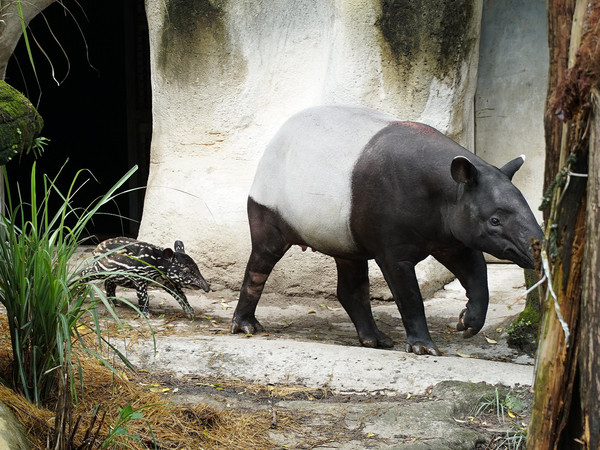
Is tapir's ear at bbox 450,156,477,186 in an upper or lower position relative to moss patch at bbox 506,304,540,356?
upper

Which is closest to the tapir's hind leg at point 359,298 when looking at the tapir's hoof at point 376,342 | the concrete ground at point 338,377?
the tapir's hoof at point 376,342

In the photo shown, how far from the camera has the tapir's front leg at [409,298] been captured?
531 centimetres

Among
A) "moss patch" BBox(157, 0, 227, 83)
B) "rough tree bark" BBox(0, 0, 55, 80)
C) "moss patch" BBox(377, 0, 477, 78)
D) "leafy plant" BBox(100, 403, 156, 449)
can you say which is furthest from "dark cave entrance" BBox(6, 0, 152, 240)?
"leafy plant" BBox(100, 403, 156, 449)

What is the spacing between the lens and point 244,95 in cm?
788

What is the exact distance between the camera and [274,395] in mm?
4617

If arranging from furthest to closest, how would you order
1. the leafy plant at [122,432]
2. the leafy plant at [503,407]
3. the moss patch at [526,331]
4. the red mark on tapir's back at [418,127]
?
the moss patch at [526,331] < the red mark on tapir's back at [418,127] < the leafy plant at [503,407] < the leafy plant at [122,432]

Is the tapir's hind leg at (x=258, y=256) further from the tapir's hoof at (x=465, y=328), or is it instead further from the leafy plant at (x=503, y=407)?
the leafy plant at (x=503, y=407)

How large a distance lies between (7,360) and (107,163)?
9394 millimetres

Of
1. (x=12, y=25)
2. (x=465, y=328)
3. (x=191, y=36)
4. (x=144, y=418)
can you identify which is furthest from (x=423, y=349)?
(x=12, y=25)

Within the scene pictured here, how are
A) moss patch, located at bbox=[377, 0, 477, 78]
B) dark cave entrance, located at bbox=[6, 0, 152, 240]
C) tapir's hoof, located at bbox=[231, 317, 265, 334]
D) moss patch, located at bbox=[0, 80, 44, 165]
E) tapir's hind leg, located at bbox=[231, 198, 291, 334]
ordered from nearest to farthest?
1. moss patch, located at bbox=[0, 80, 44, 165]
2. tapir's hind leg, located at bbox=[231, 198, 291, 334]
3. tapir's hoof, located at bbox=[231, 317, 265, 334]
4. moss patch, located at bbox=[377, 0, 477, 78]
5. dark cave entrance, located at bbox=[6, 0, 152, 240]

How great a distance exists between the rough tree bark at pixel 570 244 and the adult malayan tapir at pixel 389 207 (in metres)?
2.23

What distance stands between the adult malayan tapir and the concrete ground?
46 centimetres

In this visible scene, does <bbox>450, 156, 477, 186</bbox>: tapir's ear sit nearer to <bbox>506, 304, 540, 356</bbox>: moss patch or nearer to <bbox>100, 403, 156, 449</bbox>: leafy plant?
<bbox>506, 304, 540, 356</bbox>: moss patch

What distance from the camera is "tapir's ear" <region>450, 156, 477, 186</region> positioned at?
15.9ft
